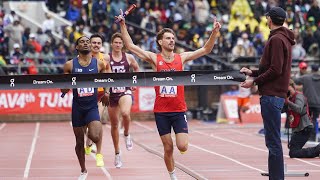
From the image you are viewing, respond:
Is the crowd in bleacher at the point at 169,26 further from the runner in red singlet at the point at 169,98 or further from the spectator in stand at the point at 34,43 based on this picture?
the runner in red singlet at the point at 169,98

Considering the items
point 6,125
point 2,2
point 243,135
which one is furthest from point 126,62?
point 2,2

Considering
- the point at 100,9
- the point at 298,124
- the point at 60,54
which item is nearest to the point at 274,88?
the point at 298,124

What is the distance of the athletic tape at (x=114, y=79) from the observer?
14156 mm

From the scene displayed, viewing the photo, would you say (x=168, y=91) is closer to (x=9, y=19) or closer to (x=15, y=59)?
(x=15, y=59)

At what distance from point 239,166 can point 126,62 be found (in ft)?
9.46

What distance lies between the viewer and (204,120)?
33.4 metres

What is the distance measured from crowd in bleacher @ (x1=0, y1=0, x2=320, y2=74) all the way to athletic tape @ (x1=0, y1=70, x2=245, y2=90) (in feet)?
60.3

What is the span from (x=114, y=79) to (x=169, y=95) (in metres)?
0.97

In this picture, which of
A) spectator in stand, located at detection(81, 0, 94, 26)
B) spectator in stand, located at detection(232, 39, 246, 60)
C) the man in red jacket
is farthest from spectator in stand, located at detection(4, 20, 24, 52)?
the man in red jacket

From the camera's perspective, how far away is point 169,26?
1453 inches

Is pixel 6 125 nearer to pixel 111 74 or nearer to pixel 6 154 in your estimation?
pixel 6 154

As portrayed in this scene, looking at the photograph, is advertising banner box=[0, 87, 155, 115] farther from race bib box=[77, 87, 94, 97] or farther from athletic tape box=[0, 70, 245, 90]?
athletic tape box=[0, 70, 245, 90]

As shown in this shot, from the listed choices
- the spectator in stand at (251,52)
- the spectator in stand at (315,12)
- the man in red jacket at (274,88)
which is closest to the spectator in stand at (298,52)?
the spectator in stand at (251,52)

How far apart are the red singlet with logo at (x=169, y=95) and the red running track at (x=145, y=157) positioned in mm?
1673
